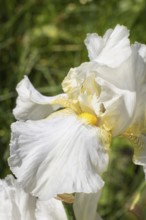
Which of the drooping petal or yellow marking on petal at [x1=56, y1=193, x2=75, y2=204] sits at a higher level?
the drooping petal

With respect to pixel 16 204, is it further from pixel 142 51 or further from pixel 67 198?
pixel 142 51

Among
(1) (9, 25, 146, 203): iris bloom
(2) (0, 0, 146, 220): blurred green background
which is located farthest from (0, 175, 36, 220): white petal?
(2) (0, 0, 146, 220): blurred green background

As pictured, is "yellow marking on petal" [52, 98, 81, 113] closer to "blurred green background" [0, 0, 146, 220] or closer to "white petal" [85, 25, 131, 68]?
"white petal" [85, 25, 131, 68]

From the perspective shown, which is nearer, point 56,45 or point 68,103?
point 68,103

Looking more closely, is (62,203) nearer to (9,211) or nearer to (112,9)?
(9,211)

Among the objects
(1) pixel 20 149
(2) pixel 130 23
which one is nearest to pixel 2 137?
(2) pixel 130 23

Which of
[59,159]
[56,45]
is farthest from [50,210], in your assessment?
[56,45]
